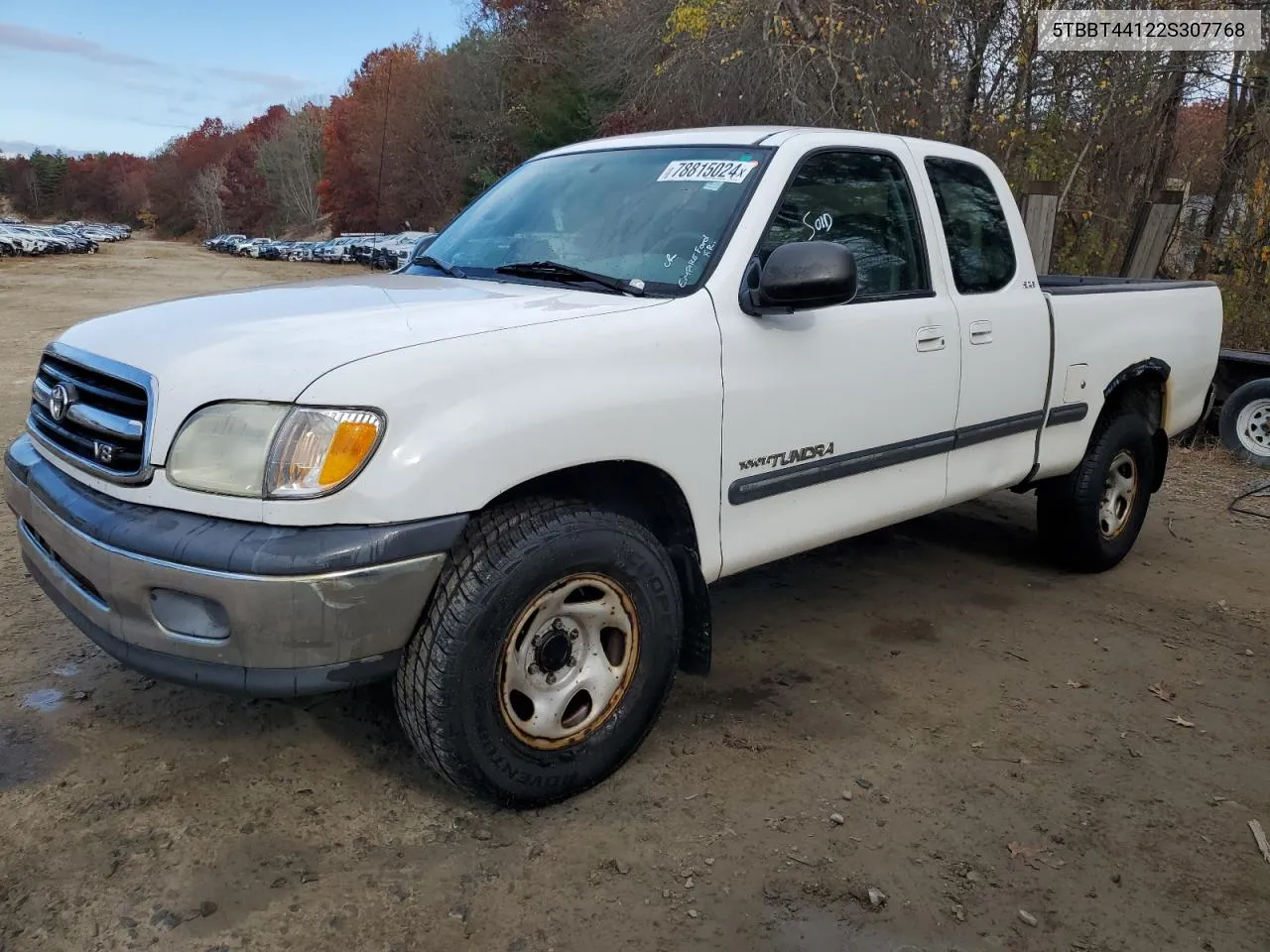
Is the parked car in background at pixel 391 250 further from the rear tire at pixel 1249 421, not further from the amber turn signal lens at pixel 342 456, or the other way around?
the amber turn signal lens at pixel 342 456

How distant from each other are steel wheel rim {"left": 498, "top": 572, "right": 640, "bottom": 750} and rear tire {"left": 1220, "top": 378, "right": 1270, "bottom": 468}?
20.9 ft

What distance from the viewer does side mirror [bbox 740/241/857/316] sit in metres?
2.95

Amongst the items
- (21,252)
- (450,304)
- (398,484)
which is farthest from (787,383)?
(21,252)

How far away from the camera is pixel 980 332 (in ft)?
12.9

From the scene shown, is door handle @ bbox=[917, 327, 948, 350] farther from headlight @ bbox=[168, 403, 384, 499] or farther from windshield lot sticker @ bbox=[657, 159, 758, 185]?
headlight @ bbox=[168, 403, 384, 499]

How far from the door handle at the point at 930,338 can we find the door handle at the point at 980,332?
0.20 m

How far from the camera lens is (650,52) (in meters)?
19.1

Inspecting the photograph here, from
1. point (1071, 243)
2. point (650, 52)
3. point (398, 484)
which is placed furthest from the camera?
point (650, 52)

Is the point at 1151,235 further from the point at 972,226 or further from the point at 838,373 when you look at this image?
the point at 838,373

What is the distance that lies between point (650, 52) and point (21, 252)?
3886 centimetres

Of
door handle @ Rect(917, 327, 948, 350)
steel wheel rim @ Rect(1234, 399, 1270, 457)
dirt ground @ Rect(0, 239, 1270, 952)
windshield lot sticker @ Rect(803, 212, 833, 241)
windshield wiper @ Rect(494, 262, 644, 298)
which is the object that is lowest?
dirt ground @ Rect(0, 239, 1270, 952)

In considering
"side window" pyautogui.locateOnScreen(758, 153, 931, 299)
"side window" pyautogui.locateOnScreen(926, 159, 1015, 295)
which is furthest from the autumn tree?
"side window" pyautogui.locateOnScreen(758, 153, 931, 299)

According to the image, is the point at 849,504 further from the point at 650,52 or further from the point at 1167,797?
the point at 650,52

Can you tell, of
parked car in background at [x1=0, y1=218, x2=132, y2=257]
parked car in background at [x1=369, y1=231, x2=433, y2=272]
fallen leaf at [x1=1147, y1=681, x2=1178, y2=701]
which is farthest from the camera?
parked car in background at [x1=0, y1=218, x2=132, y2=257]
